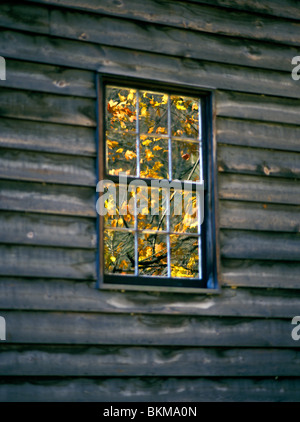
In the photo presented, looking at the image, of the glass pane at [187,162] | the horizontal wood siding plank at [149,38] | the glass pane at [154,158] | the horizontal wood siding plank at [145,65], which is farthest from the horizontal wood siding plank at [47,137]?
the glass pane at [154,158]

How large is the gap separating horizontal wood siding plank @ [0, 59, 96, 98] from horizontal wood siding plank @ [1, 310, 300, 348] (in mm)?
1618

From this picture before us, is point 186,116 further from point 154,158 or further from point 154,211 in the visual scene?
point 154,211

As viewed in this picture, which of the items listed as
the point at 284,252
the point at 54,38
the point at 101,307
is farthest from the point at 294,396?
the point at 54,38

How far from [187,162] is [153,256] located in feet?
3.50

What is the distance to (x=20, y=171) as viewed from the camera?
459 centimetres

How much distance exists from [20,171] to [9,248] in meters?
0.55

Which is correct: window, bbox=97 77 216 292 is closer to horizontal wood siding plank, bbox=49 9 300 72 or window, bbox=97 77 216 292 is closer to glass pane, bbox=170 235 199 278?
glass pane, bbox=170 235 199 278

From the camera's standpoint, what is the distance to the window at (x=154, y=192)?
4.91 metres

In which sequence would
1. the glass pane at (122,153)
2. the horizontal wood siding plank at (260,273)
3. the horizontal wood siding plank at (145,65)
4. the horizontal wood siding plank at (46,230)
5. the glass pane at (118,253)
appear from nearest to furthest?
the horizontal wood siding plank at (46,230)
the horizontal wood siding plank at (145,65)
the horizontal wood siding plank at (260,273)
the glass pane at (118,253)
the glass pane at (122,153)

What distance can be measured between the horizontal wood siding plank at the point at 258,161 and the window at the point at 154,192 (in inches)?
5.6

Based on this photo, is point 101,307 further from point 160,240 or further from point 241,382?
point 160,240

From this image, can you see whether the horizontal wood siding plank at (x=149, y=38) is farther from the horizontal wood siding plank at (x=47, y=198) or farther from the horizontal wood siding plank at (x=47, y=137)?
the horizontal wood siding plank at (x=47, y=198)

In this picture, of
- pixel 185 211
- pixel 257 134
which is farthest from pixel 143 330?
pixel 257 134

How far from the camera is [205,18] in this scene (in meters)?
5.41
